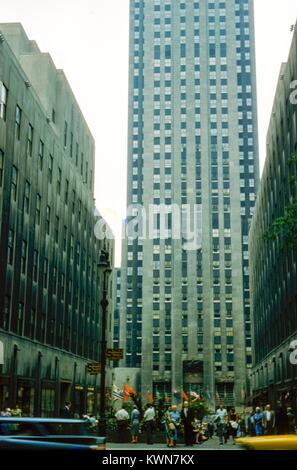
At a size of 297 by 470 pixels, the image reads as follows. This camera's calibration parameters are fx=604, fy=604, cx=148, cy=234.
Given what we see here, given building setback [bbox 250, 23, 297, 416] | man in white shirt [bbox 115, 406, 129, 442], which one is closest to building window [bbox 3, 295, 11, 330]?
man in white shirt [bbox 115, 406, 129, 442]

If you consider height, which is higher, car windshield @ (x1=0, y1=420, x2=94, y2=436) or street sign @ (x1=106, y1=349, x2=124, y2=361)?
street sign @ (x1=106, y1=349, x2=124, y2=361)

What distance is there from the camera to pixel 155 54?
136625mm

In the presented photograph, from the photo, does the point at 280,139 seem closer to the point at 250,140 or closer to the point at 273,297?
the point at 273,297

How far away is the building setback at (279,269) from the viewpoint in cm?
4084

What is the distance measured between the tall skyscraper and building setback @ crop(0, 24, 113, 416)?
60301mm

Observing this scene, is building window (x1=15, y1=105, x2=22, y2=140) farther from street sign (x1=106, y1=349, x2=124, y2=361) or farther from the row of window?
street sign (x1=106, y1=349, x2=124, y2=361)

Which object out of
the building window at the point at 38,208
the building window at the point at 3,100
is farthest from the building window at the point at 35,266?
the building window at the point at 3,100

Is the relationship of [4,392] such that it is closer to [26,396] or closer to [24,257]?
[26,396]

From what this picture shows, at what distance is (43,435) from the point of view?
1152cm

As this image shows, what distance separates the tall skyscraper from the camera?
401ft

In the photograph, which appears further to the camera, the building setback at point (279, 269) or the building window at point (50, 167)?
the building window at point (50, 167)

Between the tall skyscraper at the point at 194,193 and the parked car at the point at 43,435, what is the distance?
10726 cm

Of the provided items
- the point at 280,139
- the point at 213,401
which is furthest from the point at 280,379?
the point at 213,401

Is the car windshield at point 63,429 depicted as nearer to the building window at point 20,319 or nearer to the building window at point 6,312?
the building window at point 6,312
